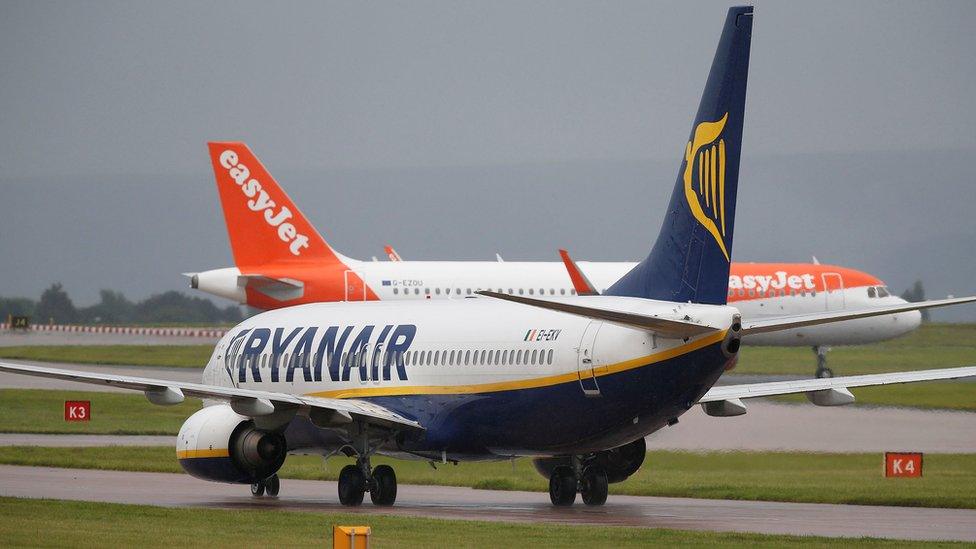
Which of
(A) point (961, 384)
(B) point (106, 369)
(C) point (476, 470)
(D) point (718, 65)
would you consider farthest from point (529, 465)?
(B) point (106, 369)

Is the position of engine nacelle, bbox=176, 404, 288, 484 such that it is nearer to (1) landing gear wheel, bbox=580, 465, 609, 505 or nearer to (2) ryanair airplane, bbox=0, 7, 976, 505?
(2) ryanair airplane, bbox=0, 7, 976, 505

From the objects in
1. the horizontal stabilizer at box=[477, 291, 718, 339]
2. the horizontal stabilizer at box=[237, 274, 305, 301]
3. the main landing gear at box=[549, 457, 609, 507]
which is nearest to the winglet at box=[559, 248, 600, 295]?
the horizontal stabilizer at box=[477, 291, 718, 339]

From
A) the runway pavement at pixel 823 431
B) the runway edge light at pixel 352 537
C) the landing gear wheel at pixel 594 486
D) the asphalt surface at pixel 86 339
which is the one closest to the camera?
the runway edge light at pixel 352 537

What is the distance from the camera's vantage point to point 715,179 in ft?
77.1

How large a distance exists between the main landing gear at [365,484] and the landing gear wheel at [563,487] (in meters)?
2.65

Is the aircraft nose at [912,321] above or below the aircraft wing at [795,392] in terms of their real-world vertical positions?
above

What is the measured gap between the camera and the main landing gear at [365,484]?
2706cm

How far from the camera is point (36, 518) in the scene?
74.8 feet

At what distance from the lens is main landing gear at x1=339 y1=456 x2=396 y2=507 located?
27062mm

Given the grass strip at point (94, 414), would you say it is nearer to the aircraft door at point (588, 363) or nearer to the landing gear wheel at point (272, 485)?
the landing gear wheel at point (272, 485)

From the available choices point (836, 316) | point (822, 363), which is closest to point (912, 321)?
point (822, 363)

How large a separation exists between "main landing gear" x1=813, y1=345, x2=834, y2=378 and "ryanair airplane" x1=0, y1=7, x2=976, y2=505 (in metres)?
27.6

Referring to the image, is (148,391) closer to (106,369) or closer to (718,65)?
(718,65)

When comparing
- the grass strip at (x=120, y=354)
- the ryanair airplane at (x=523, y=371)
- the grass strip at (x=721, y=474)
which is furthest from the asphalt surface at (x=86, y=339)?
the ryanair airplane at (x=523, y=371)
